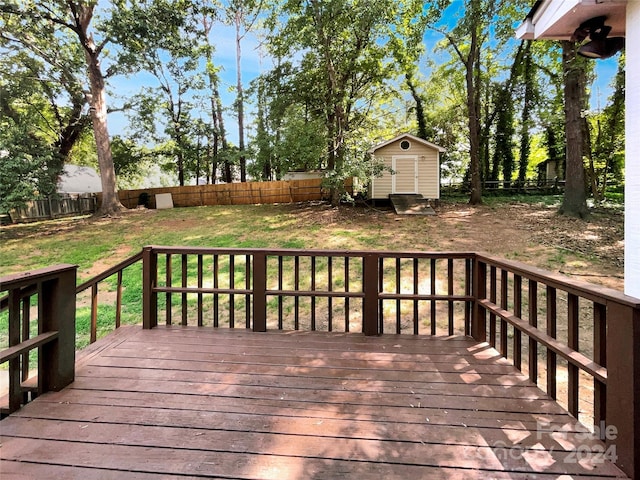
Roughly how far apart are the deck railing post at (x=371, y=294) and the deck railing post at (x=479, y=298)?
0.90m

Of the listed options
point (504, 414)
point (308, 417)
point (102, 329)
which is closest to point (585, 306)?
point (504, 414)

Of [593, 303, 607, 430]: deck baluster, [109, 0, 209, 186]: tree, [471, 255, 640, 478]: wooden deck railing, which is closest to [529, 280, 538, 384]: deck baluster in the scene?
[471, 255, 640, 478]: wooden deck railing

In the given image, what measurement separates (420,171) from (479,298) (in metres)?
11.9

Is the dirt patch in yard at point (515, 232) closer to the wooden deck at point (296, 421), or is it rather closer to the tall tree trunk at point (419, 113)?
the wooden deck at point (296, 421)

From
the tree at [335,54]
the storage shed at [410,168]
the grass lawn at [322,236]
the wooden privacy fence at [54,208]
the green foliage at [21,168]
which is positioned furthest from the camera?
the storage shed at [410,168]

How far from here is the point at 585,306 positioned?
5273mm

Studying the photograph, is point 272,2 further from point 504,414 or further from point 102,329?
point 504,414

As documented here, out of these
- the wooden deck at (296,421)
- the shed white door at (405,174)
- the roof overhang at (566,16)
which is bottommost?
the wooden deck at (296,421)

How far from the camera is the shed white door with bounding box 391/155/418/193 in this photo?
46.8ft

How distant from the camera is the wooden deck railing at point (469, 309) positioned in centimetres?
160

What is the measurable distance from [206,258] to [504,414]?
6779mm

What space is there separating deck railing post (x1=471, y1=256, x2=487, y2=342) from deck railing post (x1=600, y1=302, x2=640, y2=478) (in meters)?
1.54

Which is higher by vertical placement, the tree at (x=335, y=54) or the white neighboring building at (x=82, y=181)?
the tree at (x=335, y=54)

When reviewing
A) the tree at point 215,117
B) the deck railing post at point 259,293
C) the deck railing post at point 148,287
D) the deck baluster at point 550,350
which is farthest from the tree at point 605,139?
the tree at point 215,117
